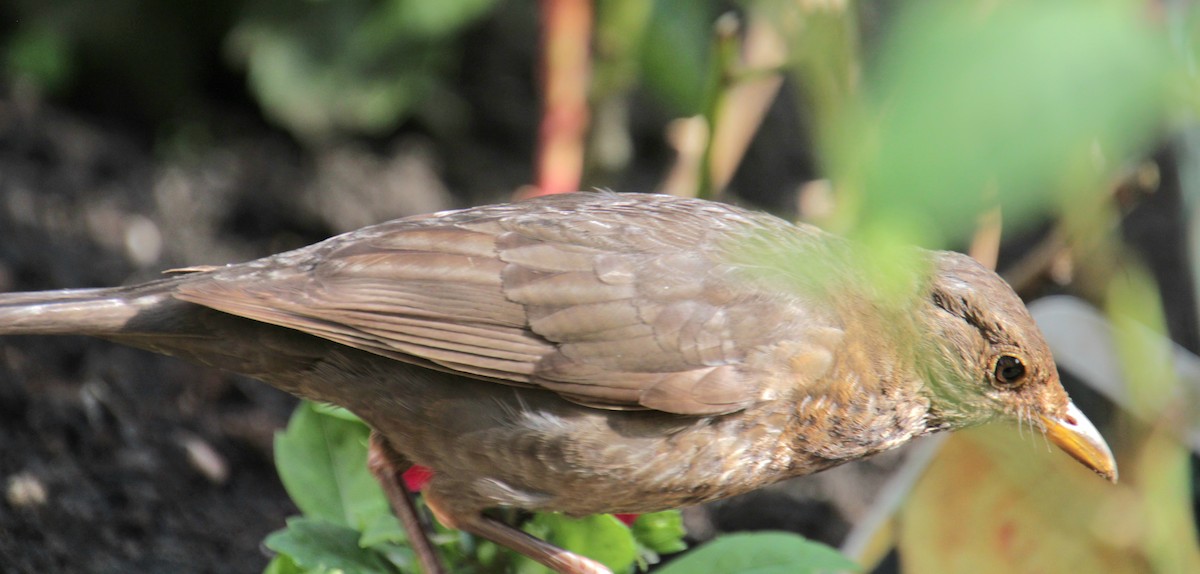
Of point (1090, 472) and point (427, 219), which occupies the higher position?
point (427, 219)

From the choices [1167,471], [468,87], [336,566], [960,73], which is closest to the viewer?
[960,73]

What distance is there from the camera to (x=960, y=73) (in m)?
0.72

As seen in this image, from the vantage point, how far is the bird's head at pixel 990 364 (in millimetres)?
2432

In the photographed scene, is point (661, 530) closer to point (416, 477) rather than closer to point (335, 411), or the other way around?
point (416, 477)

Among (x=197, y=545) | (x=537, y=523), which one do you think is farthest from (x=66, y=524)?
(x=537, y=523)

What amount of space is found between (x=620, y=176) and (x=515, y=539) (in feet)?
9.12

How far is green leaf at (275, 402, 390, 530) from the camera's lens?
2.62 metres

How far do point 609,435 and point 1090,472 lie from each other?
114 centimetres

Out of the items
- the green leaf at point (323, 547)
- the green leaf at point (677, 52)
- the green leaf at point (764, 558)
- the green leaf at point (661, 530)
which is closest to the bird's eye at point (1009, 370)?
the green leaf at point (764, 558)

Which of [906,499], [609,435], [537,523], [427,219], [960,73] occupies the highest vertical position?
[960,73]

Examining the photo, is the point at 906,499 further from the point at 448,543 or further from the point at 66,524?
the point at 66,524

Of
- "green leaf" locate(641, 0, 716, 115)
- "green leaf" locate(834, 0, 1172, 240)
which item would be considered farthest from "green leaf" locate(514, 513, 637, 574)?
"green leaf" locate(834, 0, 1172, 240)

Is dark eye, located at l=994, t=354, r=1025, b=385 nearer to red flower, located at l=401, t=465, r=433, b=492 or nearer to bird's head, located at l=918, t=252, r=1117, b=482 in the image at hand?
bird's head, located at l=918, t=252, r=1117, b=482

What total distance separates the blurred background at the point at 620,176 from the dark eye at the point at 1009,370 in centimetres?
20
